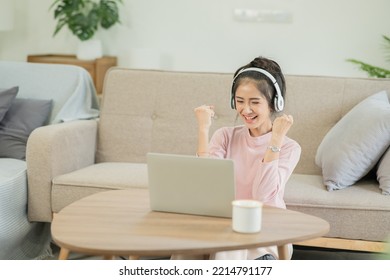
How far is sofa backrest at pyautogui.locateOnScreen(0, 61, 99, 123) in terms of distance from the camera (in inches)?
119

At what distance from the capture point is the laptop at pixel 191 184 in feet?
5.43

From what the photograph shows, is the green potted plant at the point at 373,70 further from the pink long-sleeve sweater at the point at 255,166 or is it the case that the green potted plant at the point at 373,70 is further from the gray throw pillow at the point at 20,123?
the pink long-sleeve sweater at the point at 255,166

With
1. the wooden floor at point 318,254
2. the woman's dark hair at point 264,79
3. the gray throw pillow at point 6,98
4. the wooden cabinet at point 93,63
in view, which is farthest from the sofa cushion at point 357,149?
the wooden cabinet at point 93,63

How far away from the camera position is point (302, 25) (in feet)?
14.5

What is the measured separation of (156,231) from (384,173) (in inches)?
43.0

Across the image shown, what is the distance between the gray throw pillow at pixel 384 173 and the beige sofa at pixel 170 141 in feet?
0.10

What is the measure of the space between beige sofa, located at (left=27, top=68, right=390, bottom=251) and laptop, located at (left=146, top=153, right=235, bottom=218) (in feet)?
2.45

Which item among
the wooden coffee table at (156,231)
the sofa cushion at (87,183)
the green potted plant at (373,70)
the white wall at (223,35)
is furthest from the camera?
the white wall at (223,35)

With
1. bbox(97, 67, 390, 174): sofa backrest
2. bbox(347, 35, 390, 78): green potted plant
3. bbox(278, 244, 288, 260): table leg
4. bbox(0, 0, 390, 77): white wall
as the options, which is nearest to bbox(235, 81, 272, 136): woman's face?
bbox(278, 244, 288, 260): table leg

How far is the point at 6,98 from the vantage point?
2908 millimetres

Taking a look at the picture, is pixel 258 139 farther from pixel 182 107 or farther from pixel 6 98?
pixel 6 98

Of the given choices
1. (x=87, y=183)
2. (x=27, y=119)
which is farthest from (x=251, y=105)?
(x=27, y=119)
